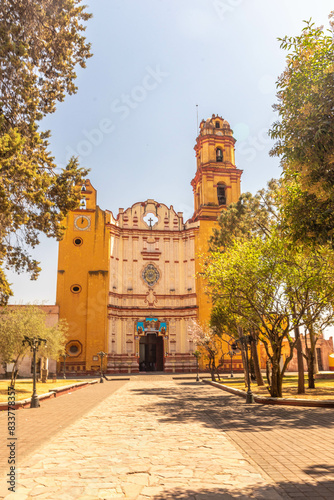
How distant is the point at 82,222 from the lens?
4500 cm

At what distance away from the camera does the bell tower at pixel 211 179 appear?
46.9 metres

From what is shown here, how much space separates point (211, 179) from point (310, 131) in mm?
42227

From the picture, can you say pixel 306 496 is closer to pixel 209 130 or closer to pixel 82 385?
pixel 82 385

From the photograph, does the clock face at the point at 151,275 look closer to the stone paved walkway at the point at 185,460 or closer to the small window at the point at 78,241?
the small window at the point at 78,241

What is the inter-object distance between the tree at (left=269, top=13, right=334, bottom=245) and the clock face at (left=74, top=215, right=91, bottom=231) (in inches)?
1511

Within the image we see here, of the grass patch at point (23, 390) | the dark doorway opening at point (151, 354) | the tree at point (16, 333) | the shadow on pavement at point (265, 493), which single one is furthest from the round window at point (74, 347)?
the shadow on pavement at point (265, 493)

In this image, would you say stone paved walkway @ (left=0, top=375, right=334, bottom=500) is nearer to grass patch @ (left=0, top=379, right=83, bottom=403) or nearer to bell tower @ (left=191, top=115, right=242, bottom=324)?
grass patch @ (left=0, top=379, right=83, bottom=403)

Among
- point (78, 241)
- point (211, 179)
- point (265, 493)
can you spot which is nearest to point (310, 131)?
point (265, 493)

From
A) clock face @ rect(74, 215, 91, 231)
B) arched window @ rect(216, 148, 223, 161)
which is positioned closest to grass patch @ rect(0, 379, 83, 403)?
clock face @ rect(74, 215, 91, 231)

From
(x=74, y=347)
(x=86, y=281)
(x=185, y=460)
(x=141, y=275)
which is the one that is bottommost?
(x=185, y=460)

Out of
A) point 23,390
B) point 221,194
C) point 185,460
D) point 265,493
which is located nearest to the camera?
Answer: point 265,493

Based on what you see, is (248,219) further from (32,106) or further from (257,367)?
(32,106)

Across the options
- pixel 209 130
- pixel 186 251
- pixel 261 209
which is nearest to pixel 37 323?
pixel 261 209

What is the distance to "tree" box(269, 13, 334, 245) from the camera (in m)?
6.49
